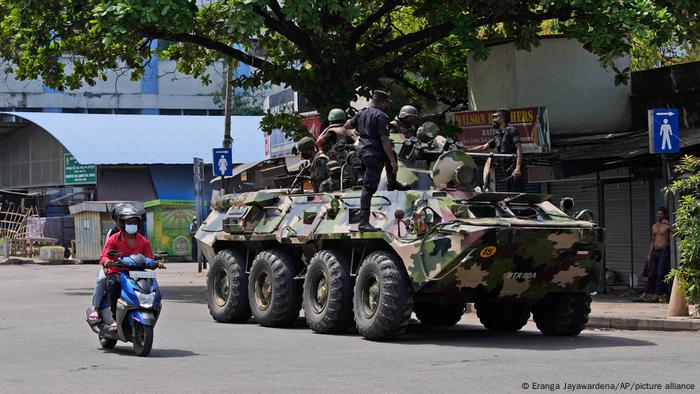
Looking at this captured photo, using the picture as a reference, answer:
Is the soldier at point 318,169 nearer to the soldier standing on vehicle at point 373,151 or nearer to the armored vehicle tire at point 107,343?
the soldier standing on vehicle at point 373,151

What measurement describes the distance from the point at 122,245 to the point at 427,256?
10.6 ft

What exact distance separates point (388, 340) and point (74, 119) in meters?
44.3

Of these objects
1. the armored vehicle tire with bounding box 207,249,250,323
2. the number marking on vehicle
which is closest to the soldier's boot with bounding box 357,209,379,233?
the number marking on vehicle

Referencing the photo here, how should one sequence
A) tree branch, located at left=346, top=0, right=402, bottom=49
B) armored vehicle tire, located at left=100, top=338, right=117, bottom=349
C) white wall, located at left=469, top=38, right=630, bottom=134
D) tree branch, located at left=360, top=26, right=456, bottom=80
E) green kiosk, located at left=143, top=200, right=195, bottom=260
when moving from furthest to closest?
1. green kiosk, located at left=143, top=200, right=195, bottom=260
2. white wall, located at left=469, top=38, right=630, bottom=134
3. tree branch, located at left=360, top=26, right=456, bottom=80
4. tree branch, located at left=346, top=0, right=402, bottom=49
5. armored vehicle tire, located at left=100, top=338, right=117, bottom=349

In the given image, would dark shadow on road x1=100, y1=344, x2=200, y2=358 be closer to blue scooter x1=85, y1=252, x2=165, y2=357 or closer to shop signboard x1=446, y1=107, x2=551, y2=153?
blue scooter x1=85, y1=252, x2=165, y2=357

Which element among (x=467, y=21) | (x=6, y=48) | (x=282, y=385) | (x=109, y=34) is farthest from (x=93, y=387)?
(x=6, y=48)

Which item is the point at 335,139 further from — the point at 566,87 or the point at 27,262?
the point at 27,262

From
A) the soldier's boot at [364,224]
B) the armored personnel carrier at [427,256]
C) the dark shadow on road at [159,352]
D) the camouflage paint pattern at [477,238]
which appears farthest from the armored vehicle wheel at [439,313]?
the dark shadow on road at [159,352]

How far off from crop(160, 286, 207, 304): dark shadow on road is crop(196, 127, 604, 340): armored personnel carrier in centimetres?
612

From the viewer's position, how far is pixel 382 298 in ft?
45.1

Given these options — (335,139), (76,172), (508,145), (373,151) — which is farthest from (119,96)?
(373,151)

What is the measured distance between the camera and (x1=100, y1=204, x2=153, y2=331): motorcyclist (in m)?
13.0

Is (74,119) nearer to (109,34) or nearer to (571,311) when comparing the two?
(109,34)

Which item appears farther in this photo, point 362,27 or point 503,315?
point 362,27
